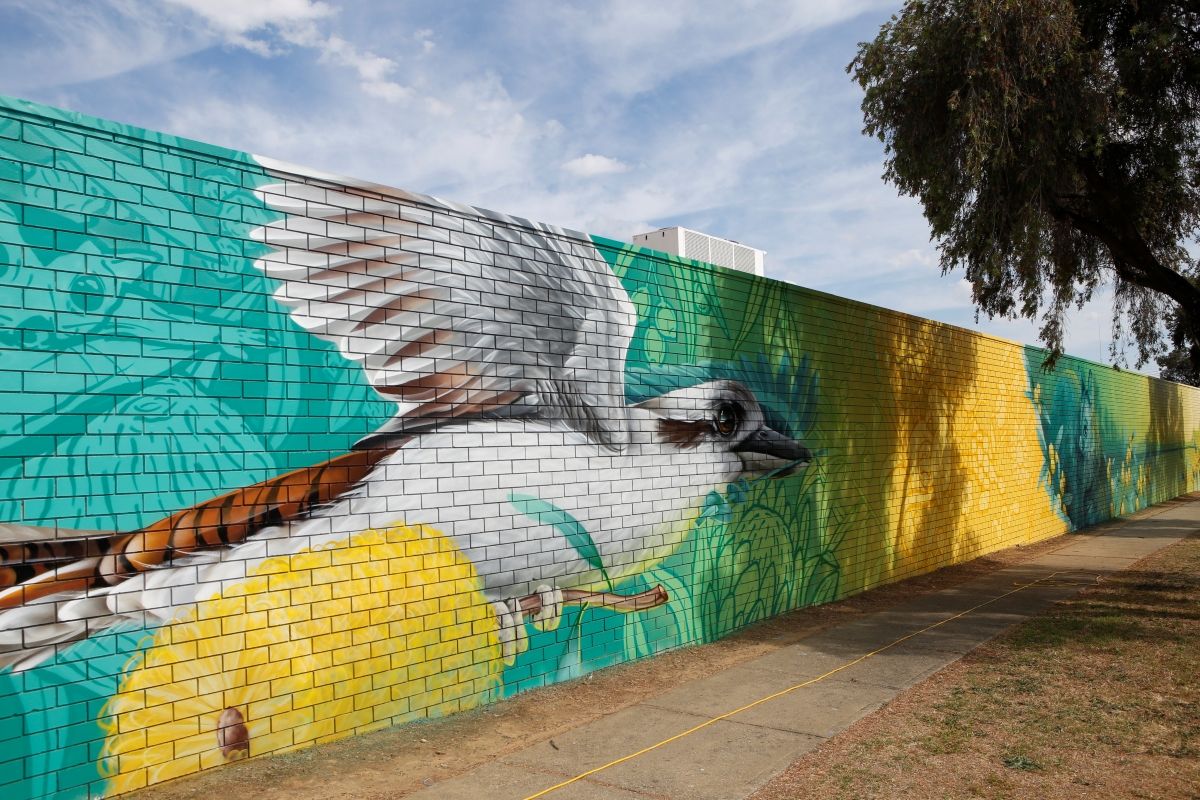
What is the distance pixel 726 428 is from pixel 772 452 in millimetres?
875

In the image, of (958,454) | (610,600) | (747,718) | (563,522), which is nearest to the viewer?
(747,718)

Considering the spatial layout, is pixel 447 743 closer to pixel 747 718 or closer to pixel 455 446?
pixel 455 446

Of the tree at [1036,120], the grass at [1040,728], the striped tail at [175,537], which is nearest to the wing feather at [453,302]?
the striped tail at [175,537]

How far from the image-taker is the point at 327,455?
542cm

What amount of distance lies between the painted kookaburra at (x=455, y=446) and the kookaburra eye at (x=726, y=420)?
8.2 inches

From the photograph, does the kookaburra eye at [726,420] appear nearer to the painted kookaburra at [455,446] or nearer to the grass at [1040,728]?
the painted kookaburra at [455,446]

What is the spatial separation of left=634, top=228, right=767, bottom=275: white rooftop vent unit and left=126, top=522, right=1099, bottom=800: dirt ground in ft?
25.5

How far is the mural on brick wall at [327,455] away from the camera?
4254 mm

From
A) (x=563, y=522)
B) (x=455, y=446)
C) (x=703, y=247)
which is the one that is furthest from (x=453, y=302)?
(x=703, y=247)

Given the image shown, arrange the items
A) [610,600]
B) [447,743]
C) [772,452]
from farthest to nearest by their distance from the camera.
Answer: [772,452] → [610,600] → [447,743]

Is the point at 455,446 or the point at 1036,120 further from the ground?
the point at 1036,120

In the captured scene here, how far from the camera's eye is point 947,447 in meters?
13.8

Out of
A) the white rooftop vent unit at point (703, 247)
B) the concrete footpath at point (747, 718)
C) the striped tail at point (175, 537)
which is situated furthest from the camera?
the white rooftop vent unit at point (703, 247)

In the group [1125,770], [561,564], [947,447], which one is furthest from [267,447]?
[947,447]
